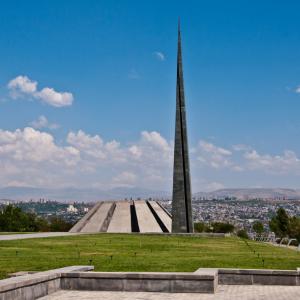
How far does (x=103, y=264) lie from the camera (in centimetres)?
1585

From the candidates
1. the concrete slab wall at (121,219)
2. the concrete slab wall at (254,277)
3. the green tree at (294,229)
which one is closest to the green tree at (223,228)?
the green tree at (294,229)

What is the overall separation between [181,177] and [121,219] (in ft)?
36.4

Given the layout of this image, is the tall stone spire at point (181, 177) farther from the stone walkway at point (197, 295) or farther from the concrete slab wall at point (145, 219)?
the stone walkway at point (197, 295)

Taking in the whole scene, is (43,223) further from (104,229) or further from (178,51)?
(178,51)

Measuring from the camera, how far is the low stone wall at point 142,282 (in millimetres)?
11761

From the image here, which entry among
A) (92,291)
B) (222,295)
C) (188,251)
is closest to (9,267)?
(92,291)

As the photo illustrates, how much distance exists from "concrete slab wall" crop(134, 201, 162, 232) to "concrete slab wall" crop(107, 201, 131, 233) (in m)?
0.96

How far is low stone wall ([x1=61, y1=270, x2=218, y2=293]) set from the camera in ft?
38.6

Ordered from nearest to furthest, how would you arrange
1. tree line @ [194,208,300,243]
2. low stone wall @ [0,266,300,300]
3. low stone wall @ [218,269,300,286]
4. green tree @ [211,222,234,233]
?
low stone wall @ [0,266,300,300] → low stone wall @ [218,269,300,286] → tree line @ [194,208,300,243] → green tree @ [211,222,234,233]

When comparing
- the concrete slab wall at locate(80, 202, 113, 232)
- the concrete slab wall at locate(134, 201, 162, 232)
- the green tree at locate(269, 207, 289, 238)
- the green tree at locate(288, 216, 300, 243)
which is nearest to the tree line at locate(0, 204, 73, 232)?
the concrete slab wall at locate(80, 202, 113, 232)

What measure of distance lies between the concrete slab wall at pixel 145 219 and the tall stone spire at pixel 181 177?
400 cm

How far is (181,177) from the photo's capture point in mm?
36250

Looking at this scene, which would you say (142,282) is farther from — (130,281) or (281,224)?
(281,224)

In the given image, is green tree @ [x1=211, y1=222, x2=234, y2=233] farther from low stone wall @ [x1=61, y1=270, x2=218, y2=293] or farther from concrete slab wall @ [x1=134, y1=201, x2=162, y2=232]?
low stone wall @ [x1=61, y1=270, x2=218, y2=293]
